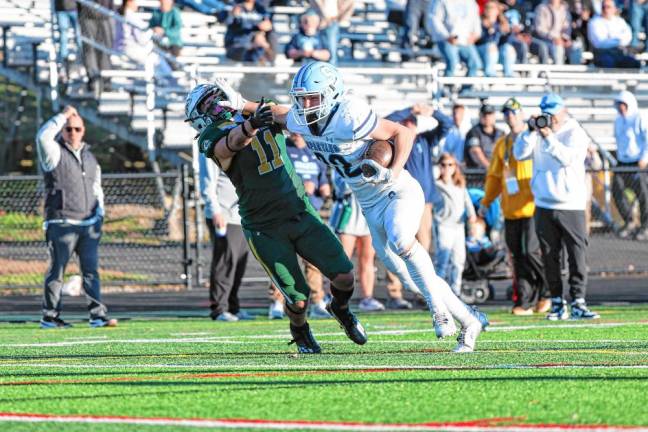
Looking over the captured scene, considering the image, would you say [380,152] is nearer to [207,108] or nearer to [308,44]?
[207,108]

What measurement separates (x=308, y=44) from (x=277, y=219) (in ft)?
43.4

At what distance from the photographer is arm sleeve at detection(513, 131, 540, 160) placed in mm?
13695

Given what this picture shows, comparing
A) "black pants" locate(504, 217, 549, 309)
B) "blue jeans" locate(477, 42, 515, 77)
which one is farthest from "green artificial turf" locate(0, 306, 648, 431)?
"blue jeans" locate(477, 42, 515, 77)

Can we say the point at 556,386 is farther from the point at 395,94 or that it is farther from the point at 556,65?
the point at 556,65

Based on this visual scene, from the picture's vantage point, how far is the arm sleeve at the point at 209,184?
14.1 meters

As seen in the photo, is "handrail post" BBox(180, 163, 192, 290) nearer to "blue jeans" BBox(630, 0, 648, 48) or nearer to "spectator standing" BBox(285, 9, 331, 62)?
"spectator standing" BBox(285, 9, 331, 62)

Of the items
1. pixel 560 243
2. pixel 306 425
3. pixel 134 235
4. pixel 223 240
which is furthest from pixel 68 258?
pixel 306 425

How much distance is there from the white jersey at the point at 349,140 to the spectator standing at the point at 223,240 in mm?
4931

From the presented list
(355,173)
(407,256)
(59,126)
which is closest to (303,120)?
(355,173)

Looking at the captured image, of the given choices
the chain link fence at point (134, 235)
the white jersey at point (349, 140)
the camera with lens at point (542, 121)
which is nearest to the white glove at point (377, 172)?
the white jersey at point (349, 140)

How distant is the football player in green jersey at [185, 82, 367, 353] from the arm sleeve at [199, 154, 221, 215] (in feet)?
14.5

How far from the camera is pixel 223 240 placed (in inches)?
563

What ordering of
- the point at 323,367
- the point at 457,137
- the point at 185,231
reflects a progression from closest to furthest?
the point at 323,367 < the point at 185,231 < the point at 457,137

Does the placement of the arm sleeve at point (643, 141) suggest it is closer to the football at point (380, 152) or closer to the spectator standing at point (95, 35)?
the spectator standing at point (95, 35)
